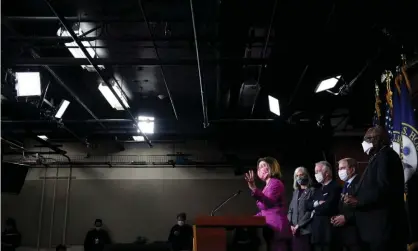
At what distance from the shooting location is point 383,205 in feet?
8.87

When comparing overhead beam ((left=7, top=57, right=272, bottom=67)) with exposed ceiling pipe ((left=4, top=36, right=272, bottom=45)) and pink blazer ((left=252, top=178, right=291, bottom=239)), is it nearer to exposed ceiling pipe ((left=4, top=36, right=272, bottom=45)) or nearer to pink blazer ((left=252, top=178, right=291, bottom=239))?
exposed ceiling pipe ((left=4, top=36, right=272, bottom=45))

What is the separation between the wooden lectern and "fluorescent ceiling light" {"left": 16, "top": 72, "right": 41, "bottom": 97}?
3866 millimetres

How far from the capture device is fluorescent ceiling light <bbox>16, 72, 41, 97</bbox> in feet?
19.2

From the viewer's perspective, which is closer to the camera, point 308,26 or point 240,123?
point 308,26

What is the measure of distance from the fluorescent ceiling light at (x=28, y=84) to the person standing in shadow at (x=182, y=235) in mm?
4512

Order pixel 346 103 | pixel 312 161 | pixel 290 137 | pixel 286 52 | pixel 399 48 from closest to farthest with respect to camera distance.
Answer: pixel 399 48 < pixel 286 52 < pixel 346 103 < pixel 312 161 < pixel 290 137

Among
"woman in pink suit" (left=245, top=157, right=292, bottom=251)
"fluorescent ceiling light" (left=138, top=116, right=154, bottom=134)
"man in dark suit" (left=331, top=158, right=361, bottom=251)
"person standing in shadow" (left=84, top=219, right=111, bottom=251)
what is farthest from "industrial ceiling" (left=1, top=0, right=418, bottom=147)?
"person standing in shadow" (left=84, top=219, right=111, bottom=251)

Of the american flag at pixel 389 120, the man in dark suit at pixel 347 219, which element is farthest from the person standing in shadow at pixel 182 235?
the american flag at pixel 389 120

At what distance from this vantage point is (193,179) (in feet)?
34.8

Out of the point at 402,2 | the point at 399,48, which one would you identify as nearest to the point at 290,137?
the point at 399,48

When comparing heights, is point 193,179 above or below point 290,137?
below

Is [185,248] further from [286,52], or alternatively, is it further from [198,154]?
[286,52]

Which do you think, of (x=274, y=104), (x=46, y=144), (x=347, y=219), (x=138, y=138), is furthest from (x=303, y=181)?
(x=46, y=144)

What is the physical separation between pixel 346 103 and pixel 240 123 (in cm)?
248
